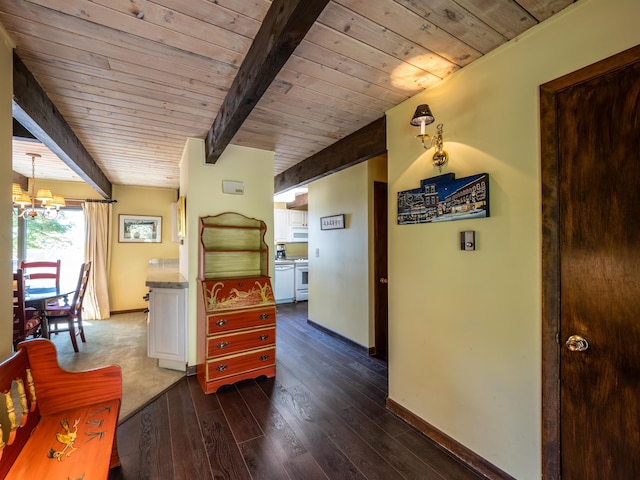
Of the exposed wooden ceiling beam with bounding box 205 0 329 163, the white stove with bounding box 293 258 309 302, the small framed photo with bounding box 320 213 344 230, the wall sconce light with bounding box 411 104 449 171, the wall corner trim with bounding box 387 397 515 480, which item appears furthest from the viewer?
the white stove with bounding box 293 258 309 302

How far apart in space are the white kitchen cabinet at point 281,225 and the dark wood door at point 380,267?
3664 mm

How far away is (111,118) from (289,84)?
65.1 inches

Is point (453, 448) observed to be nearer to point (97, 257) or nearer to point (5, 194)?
point (5, 194)

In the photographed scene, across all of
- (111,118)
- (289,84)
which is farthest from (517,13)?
(111,118)

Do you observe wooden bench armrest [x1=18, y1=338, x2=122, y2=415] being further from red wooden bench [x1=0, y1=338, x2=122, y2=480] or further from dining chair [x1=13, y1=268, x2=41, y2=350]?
dining chair [x1=13, y1=268, x2=41, y2=350]

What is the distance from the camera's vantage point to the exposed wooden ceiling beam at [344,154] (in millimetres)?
2541

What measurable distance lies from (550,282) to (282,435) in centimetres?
192

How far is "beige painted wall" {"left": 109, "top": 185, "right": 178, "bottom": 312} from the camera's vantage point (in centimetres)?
543

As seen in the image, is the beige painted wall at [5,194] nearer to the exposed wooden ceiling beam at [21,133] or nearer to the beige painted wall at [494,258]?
the exposed wooden ceiling beam at [21,133]

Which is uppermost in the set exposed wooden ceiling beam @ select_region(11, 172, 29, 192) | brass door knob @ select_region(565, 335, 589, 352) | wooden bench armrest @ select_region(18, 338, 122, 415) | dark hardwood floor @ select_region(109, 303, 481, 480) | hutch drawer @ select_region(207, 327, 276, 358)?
exposed wooden ceiling beam @ select_region(11, 172, 29, 192)

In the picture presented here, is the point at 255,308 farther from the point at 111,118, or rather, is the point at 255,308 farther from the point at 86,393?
the point at 111,118

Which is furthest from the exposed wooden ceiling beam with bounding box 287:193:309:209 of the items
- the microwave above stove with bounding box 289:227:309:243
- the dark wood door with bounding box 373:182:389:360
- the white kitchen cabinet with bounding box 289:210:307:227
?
the dark wood door with bounding box 373:182:389:360

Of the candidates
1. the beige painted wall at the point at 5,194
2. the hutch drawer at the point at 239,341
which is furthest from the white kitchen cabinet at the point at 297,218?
the beige painted wall at the point at 5,194

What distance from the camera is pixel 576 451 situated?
4.41 ft
